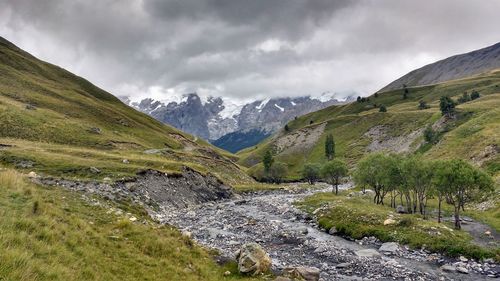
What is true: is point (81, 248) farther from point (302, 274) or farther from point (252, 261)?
point (302, 274)

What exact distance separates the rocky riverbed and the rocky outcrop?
18.6 feet

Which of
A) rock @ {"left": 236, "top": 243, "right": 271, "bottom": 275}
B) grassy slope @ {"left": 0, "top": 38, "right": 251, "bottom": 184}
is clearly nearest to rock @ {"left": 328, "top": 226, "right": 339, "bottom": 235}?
rock @ {"left": 236, "top": 243, "right": 271, "bottom": 275}

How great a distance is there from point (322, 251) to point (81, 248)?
29342 millimetres

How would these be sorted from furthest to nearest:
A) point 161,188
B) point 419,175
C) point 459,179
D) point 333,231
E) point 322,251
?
point 161,188 → point 419,175 → point 333,231 → point 459,179 → point 322,251

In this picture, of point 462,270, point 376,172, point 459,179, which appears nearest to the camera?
point 462,270

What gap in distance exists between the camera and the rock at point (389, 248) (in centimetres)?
4282

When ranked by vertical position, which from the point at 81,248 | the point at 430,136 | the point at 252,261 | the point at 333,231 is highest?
the point at 430,136

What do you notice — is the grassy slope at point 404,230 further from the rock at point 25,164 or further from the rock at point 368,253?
the rock at point 25,164

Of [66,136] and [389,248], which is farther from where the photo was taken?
[66,136]

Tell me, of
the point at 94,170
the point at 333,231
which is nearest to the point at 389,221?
the point at 333,231

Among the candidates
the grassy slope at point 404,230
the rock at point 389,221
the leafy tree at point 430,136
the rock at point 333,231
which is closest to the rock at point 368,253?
the grassy slope at point 404,230

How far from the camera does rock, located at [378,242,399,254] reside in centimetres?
4282

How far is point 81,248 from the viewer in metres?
19.8

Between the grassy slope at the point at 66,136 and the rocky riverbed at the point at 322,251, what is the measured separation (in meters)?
22.2
